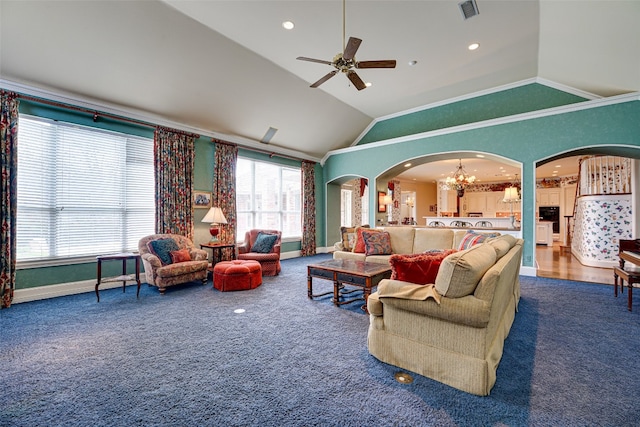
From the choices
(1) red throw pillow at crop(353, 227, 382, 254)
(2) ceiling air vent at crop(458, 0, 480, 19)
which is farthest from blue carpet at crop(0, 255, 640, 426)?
(2) ceiling air vent at crop(458, 0, 480, 19)

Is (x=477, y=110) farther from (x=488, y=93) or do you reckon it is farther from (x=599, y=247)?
(x=599, y=247)

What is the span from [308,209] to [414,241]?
12.2 ft

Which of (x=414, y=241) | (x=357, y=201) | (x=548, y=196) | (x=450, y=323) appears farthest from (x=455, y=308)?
(x=548, y=196)

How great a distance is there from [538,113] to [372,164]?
3.65 m

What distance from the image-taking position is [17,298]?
386 cm

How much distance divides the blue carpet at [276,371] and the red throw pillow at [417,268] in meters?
0.74

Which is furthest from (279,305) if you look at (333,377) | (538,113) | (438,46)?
(538,113)

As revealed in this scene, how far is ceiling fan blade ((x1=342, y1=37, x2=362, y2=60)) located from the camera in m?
2.87

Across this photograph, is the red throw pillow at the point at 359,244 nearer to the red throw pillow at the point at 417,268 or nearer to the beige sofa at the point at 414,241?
the beige sofa at the point at 414,241

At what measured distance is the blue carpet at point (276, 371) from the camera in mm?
1697

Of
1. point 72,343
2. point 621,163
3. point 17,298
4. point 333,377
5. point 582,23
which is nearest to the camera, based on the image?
point 333,377

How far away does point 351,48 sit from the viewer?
3.00 metres

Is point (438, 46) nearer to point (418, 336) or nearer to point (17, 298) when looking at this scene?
point (418, 336)

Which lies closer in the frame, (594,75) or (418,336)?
(418,336)
